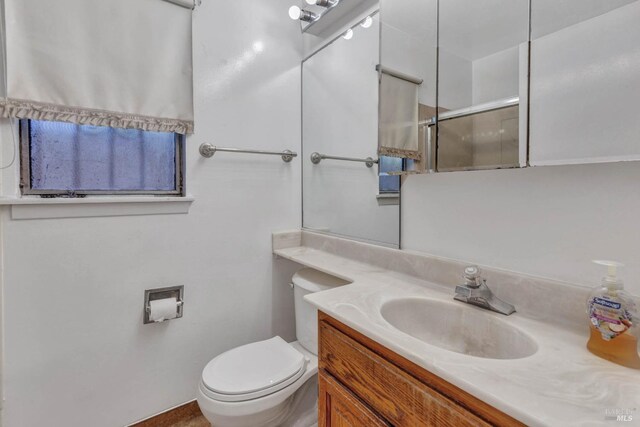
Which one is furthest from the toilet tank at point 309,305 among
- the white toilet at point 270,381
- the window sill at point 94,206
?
the window sill at point 94,206

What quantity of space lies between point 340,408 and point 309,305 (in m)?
0.63

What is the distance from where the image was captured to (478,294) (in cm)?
92

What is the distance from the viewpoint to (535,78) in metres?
0.85

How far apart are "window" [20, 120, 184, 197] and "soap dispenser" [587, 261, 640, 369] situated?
64.1 inches

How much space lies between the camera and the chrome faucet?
90cm

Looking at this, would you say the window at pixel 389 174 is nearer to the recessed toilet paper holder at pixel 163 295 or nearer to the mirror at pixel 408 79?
the mirror at pixel 408 79

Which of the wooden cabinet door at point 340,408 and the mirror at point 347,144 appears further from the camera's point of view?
the mirror at point 347,144

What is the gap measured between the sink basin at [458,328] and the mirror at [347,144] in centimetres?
39

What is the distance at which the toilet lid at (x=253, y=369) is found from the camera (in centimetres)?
119

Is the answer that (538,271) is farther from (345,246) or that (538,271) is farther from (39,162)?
(39,162)

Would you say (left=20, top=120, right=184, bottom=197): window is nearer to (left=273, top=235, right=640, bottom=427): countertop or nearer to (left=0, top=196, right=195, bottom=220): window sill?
(left=0, top=196, right=195, bottom=220): window sill

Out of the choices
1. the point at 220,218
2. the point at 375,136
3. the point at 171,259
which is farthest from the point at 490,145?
the point at 171,259

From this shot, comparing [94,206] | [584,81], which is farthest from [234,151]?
[584,81]

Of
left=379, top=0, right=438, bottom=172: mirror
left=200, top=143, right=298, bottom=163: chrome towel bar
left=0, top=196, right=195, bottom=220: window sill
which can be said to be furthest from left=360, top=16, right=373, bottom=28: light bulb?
left=0, top=196, right=195, bottom=220: window sill
